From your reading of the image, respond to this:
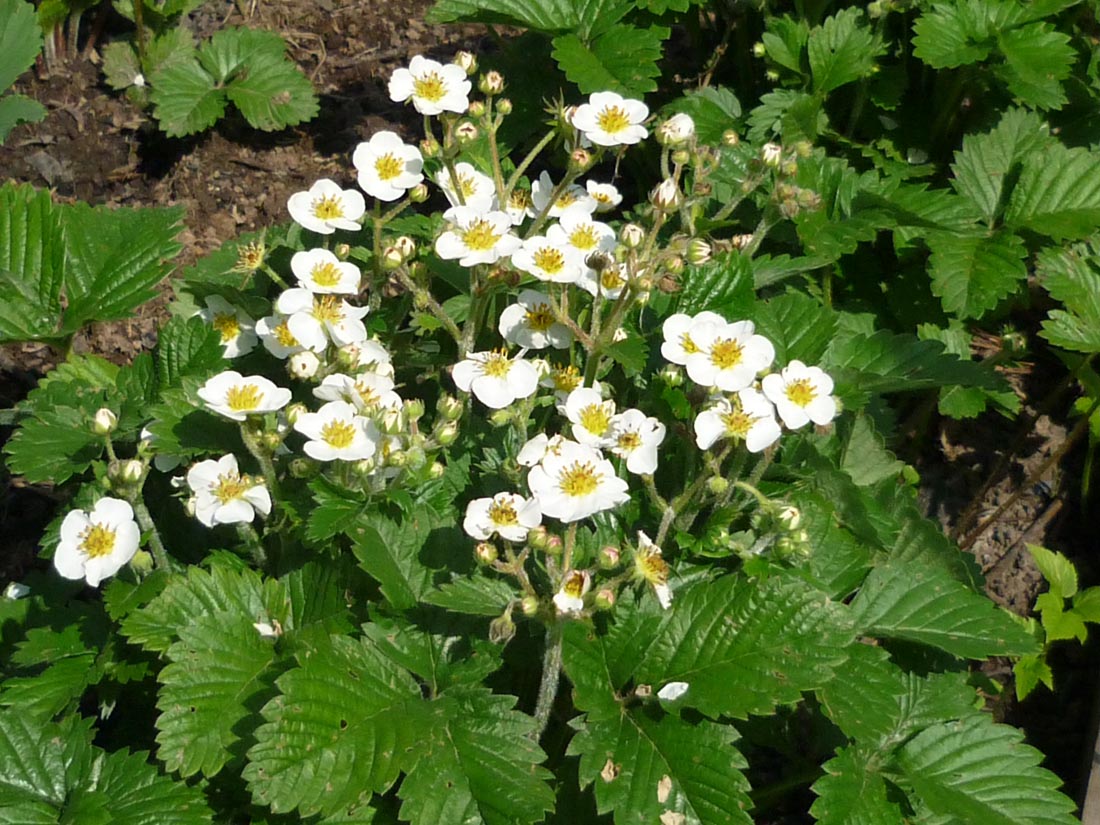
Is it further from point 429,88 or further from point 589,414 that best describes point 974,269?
point 429,88

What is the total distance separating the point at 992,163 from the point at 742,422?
2.08m

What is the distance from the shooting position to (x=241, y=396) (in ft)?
7.82

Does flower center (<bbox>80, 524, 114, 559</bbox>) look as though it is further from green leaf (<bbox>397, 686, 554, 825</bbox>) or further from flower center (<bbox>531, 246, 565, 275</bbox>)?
flower center (<bbox>531, 246, 565, 275</bbox>)

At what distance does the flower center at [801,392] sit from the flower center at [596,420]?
0.41m

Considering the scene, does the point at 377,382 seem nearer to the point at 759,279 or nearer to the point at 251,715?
the point at 251,715

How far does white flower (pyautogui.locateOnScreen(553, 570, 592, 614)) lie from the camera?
6.72 feet

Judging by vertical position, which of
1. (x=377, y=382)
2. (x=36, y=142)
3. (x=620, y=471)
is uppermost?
(x=377, y=382)

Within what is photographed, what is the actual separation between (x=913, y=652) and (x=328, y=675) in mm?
1542

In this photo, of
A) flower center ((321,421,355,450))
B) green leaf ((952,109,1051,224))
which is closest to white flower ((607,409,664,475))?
flower center ((321,421,355,450))

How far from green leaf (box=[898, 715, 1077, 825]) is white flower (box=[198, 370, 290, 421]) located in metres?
1.74

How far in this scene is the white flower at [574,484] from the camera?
7.08 ft

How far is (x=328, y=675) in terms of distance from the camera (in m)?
2.17

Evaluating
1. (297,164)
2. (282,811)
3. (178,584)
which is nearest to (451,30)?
(297,164)

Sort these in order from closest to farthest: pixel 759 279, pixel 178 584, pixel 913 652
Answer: pixel 178 584, pixel 913 652, pixel 759 279
